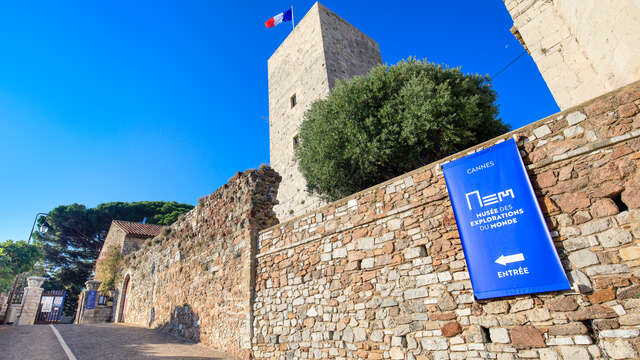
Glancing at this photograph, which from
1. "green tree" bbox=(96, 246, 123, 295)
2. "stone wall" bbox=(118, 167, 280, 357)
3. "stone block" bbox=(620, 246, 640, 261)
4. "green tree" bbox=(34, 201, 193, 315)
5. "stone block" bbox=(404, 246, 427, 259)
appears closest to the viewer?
"stone block" bbox=(620, 246, 640, 261)

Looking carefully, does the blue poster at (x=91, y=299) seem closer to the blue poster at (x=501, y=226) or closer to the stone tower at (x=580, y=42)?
the blue poster at (x=501, y=226)

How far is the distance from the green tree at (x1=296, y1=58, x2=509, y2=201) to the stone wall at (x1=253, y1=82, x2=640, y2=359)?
426 cm

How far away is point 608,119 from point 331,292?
4602 millimetres

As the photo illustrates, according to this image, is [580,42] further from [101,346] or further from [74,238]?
[74,238]

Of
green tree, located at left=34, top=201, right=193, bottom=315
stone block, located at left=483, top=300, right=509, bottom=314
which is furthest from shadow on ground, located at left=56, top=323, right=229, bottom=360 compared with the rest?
green tree, located at left=34, top=201, right=193, bottom=315

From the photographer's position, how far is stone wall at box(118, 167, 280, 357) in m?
7.44

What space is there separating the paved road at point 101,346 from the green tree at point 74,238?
21.0 m

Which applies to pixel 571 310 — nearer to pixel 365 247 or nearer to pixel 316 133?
pixel 365 247

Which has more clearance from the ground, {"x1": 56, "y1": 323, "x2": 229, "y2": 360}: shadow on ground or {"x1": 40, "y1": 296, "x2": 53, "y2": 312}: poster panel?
{"x1": 40, "y1": 296, "x2": 53, "y2": 312}: poster panel

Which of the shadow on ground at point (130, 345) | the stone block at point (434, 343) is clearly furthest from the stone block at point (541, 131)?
the shadow on ground at point (130, 345)

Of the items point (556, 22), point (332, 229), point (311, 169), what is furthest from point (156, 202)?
point (556, 22)

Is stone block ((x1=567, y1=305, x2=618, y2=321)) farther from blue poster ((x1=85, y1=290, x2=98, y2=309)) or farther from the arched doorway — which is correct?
blue poster ((x1=85, y1=290, x2=98, y2=309))

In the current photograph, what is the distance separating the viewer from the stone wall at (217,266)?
7438 millimetres

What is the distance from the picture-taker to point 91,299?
1609 centimetres
